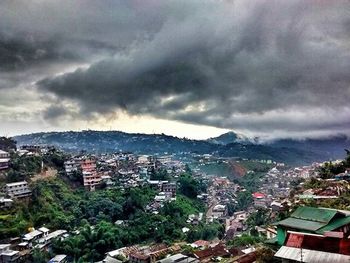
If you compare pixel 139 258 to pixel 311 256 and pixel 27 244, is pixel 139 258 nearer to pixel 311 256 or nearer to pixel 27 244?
pixel 27 244

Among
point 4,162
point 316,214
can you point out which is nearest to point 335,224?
point 316,214

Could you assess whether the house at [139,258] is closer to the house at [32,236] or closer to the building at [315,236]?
the house at [32,236]

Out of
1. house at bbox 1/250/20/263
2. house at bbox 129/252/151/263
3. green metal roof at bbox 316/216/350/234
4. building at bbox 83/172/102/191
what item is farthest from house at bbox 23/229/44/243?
green metal roof at bbox 316/216/350/234

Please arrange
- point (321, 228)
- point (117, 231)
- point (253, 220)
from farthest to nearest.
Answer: point (253, 220) → point (117, 231) → point (321, 228)

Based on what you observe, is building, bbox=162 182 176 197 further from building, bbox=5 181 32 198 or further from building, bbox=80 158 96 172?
building, bbox=5 181 32 198

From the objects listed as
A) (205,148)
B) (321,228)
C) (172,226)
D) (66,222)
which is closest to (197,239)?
(172,226)

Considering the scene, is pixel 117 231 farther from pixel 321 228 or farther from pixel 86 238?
pixel 321 228

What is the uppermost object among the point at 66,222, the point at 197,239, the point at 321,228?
the point at 321,228

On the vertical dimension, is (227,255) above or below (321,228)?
below
